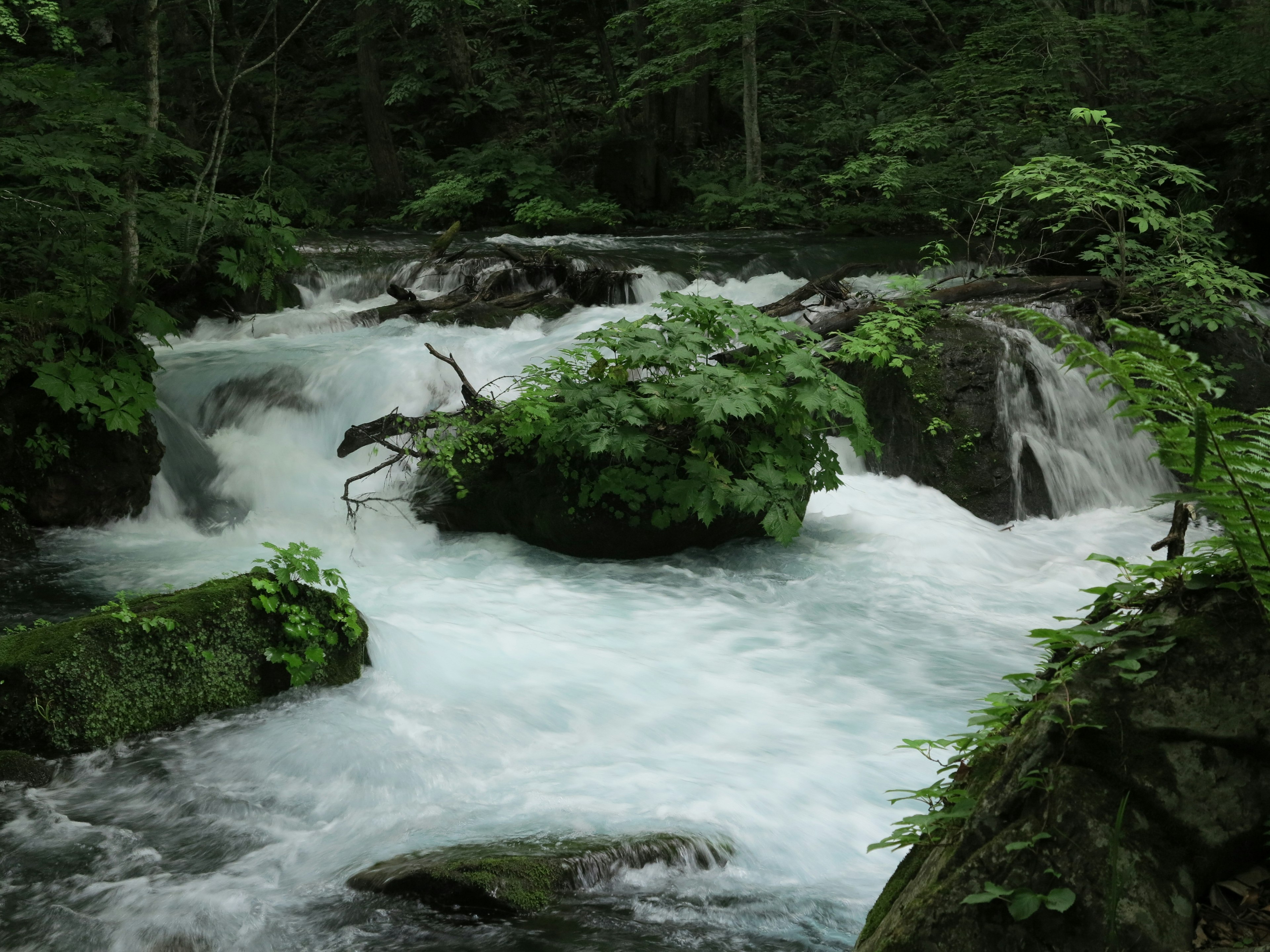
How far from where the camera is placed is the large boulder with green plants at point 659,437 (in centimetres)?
691

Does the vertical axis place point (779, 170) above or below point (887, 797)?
above

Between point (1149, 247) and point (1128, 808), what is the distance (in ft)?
35.9

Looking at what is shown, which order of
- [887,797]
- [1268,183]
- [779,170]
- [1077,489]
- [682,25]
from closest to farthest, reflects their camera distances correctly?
1. [887,797]
2. [1077,489]
3. [1268,183]
4. [682,25]
5. [779,170]

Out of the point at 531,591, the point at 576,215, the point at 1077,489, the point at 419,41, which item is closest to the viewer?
the point at 531,591

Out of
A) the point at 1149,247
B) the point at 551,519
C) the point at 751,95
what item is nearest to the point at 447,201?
the point at 751,95

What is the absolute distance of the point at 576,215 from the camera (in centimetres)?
1836

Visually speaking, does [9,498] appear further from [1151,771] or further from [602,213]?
[602,213]

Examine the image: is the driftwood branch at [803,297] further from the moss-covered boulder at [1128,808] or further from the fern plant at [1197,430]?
the moss-covered boulder at [1128,808]

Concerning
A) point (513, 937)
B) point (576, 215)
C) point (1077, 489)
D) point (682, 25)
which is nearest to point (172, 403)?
point (513, 937)

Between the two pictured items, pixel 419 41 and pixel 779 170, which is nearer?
pixel 779 170

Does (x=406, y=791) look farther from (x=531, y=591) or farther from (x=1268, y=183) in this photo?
(x=1268, y=183)

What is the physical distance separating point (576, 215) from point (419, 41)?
816 cm

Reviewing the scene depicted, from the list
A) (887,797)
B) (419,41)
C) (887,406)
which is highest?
(419,41)

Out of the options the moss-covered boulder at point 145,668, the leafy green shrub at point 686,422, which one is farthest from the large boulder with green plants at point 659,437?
the moss-covered boulder at point 145,668
